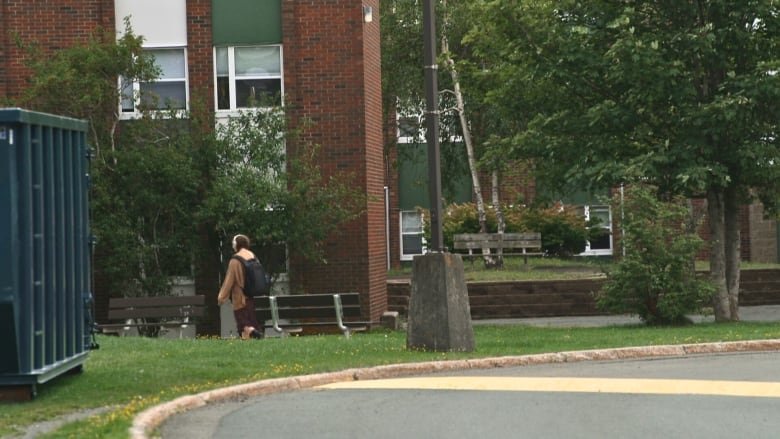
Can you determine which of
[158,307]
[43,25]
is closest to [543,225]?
[43,25]

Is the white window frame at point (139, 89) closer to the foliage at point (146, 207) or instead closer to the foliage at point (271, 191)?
the foliage at point (146, 207)

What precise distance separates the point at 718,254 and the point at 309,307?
23.7 feet

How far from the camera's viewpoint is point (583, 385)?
13.3 metres

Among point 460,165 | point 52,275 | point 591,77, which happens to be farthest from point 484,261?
point 52,275

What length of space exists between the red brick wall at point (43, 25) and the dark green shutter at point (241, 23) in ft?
6.90

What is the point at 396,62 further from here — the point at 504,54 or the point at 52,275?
the point at 52,275

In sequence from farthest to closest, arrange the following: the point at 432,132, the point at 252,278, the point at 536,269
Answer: the point at 536,269
the point at 252,278
the point at 432,132

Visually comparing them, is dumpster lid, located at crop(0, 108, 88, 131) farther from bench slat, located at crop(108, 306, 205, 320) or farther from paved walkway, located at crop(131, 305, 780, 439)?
bench slat, located at crop(108, 306, 205, 320)

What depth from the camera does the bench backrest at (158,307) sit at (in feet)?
78.2

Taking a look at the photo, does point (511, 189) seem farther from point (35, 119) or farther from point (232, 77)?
point (35, 119)

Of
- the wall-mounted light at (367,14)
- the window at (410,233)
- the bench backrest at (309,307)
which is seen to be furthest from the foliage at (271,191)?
the window at (410,233)

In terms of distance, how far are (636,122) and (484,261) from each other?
15763 mm

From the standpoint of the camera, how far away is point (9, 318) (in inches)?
434

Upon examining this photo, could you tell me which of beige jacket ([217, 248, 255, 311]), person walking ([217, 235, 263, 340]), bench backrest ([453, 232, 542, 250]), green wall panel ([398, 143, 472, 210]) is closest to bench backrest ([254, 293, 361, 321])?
person walking ([217, 235, 263, 340])
